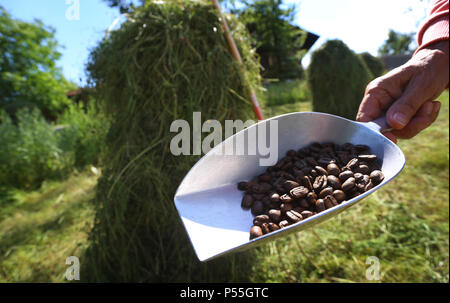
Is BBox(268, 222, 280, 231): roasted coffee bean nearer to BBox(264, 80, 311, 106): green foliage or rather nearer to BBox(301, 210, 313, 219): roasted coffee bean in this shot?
BBox(301, 210, 313, 219): roasted coffee bean

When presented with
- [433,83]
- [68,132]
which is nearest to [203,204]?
[433,83]

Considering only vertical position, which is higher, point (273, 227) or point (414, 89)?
point (414, 89)

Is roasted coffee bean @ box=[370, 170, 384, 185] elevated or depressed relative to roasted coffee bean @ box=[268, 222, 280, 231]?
elevated

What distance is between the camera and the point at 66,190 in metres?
3.15

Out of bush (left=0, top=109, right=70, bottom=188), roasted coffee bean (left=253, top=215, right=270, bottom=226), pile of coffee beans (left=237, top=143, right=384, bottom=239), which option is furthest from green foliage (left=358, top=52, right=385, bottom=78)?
bush (left=0, top=109, right=70, bottom=188)

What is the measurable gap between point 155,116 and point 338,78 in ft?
13.6

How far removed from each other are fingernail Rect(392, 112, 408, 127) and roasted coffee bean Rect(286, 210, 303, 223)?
0.43 m

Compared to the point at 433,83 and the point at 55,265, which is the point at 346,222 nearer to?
the point at 433,83

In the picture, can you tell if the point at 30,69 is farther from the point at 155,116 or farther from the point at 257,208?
the point at 257,208

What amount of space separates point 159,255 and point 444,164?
10.1 feet

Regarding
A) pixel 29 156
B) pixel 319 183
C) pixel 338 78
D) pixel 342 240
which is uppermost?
pixel 338 78

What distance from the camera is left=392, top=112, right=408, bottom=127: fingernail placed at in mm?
780

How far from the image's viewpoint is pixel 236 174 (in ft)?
3.40

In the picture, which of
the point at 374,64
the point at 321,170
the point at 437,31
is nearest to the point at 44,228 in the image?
the point at 321,170
